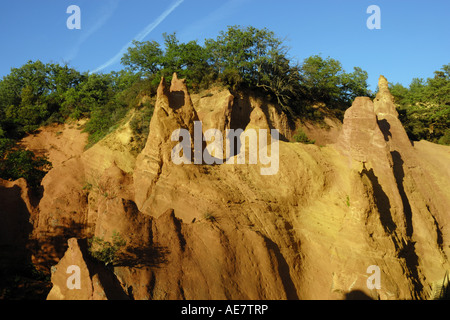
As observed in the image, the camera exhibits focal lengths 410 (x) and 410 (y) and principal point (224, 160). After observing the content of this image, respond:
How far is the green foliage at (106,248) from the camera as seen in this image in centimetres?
1038

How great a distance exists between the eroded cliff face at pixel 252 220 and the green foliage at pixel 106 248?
21cm

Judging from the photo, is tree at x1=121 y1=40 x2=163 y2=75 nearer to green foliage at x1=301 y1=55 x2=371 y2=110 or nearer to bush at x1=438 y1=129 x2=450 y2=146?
green foliage at x1=301 y1=55 x2=371 y2=110

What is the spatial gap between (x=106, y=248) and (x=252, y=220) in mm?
5278

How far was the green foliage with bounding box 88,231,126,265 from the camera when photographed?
10383mm

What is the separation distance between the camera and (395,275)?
13.6 metres

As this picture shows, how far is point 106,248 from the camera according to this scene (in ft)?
34.9

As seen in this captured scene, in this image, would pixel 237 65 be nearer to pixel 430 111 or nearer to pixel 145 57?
pixel 145 57

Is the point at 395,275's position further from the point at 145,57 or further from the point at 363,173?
the point at 145,57
